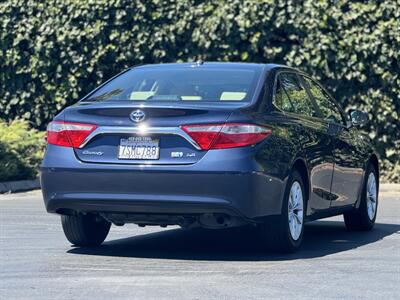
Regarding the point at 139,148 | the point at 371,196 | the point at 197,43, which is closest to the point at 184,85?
Result: the point at 139,148

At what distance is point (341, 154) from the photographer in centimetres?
1099

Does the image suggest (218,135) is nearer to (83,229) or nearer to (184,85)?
(184,85)

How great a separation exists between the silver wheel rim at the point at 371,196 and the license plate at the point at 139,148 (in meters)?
3.43

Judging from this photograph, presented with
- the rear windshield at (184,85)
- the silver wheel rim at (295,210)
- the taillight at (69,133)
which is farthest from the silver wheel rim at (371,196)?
the taillight at (69,133)

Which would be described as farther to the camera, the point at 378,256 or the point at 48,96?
the point at 48,96

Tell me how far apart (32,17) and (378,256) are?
10.3m

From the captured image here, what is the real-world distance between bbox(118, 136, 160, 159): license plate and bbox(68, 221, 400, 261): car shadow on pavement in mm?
933

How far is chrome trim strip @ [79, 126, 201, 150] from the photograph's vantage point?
9.03 meters

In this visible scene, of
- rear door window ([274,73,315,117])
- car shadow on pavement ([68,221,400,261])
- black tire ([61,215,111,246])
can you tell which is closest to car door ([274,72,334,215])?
rear door window ([274,73,315,117])

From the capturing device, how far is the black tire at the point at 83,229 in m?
10.1

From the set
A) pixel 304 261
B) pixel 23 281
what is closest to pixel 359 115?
pixel 304 261

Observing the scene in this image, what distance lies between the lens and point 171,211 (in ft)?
29.8

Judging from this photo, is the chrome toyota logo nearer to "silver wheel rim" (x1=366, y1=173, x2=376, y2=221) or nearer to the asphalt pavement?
the asphalt pavement

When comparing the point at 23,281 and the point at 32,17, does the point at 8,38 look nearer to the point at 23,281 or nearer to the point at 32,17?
the point at 32,17
